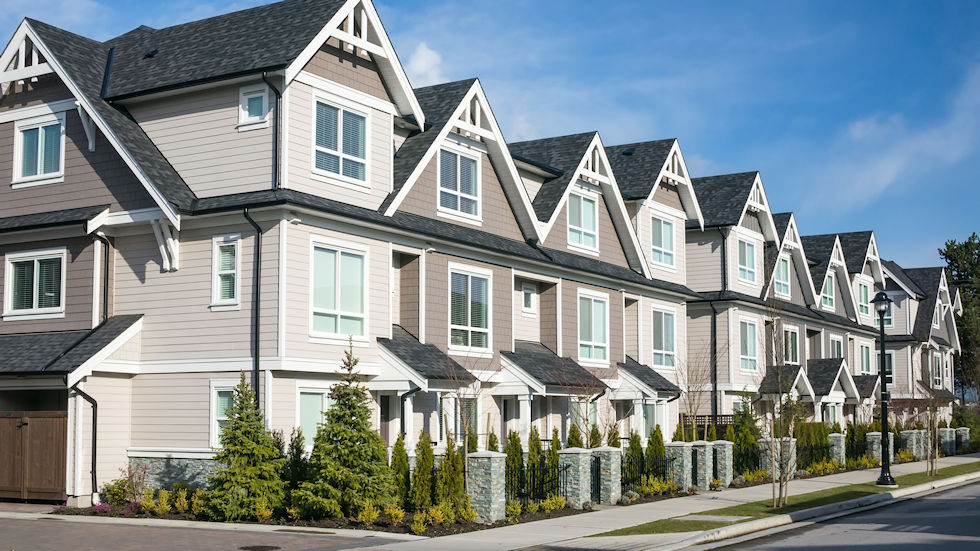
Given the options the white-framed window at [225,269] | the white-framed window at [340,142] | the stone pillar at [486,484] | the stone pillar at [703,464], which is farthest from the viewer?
the stone pillar at [703,464]

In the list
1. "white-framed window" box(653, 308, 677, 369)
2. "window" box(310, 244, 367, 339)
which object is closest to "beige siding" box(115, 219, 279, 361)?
"window" box(310, 244, 367, 339)

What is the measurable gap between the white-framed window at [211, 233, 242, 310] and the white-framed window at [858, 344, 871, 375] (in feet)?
145

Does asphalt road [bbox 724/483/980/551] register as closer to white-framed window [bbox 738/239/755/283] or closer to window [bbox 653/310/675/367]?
window [bbox 653/310/675/367]

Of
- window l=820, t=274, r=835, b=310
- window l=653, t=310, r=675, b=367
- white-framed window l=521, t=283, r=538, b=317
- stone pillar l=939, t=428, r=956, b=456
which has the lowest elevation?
stone pillar l=939, t=428, r=956, b=456

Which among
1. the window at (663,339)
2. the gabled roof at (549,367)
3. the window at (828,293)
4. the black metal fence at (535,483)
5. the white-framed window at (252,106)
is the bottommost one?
the black metal fence at (535,483)

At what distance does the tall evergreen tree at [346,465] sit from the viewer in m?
20.5

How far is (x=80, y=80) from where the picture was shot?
25453 mm

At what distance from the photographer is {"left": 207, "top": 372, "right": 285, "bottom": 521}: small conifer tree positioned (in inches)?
819

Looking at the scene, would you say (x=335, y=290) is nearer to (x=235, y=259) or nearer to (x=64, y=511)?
(x=235, y=259)

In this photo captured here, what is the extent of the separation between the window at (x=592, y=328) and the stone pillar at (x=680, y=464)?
220 inches

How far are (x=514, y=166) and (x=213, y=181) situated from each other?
954 cm

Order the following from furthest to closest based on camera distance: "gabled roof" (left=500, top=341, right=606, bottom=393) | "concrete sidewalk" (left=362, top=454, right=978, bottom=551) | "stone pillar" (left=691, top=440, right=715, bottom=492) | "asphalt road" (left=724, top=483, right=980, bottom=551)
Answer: "stone pillar" (left=691, top=440, right=715, bottom=492), "gabled roof" (left=500, top=341, right=606, bottom=393), "asphalt road" (left=724, top=483, right=980, bottom=551), "concrete sidewalk" (left=362, top=454, right=978, bottom=551)

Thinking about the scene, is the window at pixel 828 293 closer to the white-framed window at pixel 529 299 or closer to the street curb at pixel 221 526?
the white-framed window at pixel 529 299

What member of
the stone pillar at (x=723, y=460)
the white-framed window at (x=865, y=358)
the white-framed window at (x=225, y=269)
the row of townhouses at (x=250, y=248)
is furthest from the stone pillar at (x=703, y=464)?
the white-framed window at (x=865, y=358)
